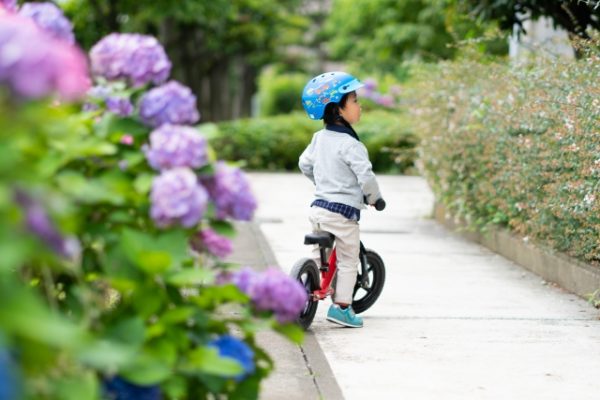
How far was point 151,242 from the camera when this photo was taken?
3482 mm

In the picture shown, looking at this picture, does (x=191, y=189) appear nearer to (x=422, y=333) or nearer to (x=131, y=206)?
(x=131, y=206)

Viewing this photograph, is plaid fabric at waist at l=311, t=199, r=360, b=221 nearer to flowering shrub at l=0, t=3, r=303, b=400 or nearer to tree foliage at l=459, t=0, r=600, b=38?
flowering shrub at l=0, t=3, r=303, b=400

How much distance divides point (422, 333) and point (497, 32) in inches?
176

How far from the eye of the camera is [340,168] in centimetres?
684

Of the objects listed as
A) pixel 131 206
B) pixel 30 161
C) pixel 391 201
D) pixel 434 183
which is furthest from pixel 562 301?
pixel 391 201

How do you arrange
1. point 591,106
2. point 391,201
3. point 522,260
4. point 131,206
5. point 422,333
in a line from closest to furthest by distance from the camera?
point 131,206 < point 422,333 < point 591,106 < point 522,260 < point 391,201

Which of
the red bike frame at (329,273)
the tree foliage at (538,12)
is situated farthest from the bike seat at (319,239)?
the tree foliage at (538,12)

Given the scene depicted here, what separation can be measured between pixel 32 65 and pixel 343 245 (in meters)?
4.63

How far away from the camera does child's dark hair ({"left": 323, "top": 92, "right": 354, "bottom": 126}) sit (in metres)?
6.78

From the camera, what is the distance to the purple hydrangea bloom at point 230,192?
3.64 meters

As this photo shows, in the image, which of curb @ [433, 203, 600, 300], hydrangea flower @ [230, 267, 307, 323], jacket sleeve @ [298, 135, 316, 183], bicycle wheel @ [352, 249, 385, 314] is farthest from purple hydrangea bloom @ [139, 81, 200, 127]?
curb @ [433, 203, 600, 300]

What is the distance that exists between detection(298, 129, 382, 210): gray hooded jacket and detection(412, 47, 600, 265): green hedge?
155 centimetres

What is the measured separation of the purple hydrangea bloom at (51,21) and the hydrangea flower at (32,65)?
1.30 metres

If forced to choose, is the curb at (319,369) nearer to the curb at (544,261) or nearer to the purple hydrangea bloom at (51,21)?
the purple hydrangea bloom at (51,21)
